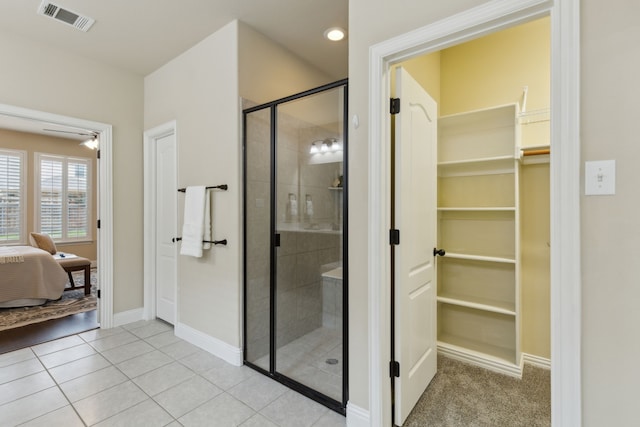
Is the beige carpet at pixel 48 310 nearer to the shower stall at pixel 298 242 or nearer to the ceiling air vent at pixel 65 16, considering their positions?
the shower stall at pixel 298 242

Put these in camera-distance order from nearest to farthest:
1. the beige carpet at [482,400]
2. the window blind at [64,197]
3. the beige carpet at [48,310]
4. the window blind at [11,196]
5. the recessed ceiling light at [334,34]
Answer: the beige carpet at [482,400], the recessed ceiling light at [334,34], the beige carpet at [48,310], the window blind at [11,196], the window blind at [64,197]

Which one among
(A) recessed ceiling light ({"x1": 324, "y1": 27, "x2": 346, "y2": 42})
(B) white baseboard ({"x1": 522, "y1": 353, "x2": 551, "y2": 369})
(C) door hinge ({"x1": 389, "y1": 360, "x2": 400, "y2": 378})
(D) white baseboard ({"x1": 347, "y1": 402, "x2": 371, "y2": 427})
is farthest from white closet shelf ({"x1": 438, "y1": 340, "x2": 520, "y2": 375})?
(A) recessed ceiling light ({"x1": 324, "y1": 27, "x2": 346, "y2": 42})

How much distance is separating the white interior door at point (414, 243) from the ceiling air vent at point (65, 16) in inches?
103

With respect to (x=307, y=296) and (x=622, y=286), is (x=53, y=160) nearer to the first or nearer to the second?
(x=307, y=296)

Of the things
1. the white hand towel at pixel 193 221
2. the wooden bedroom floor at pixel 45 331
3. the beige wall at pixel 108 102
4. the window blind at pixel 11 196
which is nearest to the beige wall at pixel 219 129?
the white hand towel at pixel 193 221

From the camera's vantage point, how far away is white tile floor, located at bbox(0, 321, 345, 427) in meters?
1.89

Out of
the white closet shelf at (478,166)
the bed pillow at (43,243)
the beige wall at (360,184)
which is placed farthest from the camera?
the bed pillow at (43,243)

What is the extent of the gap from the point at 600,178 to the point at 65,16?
3646 millimetres

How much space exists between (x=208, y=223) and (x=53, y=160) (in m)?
5.72

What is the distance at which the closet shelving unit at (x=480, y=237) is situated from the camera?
8.02 feet

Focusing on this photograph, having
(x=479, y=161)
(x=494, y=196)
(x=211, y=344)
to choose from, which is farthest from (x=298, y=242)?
(x=494, y=196)

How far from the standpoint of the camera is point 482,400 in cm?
206

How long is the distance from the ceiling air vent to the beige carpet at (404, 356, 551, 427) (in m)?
3.81

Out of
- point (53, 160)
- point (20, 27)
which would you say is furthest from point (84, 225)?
point (20, 27)
